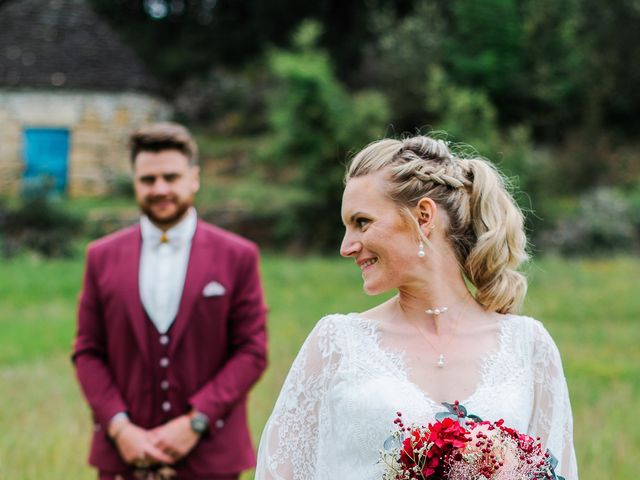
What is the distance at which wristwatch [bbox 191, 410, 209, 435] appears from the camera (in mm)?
4383

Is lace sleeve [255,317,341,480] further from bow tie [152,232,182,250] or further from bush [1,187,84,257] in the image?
bush [1,187,84,257]

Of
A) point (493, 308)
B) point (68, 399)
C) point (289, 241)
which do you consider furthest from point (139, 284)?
point (289, 241)

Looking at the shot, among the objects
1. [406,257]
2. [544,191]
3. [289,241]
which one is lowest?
[289,241]

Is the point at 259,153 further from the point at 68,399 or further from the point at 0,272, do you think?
the point at 68,399

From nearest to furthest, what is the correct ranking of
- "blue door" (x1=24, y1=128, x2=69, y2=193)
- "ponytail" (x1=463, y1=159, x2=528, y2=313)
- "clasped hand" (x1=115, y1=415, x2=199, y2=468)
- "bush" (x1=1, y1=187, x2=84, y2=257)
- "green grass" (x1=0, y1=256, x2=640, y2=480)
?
"ponytail" (x1=463, y1=159, x2=528, y2=313), "clasped hand" (x1=115, y1=415, x2=199, y2=468), "green grass" (x1=0, y1=256, x2=640, y2=480), "bush" (x1=1, y1=187, x2=84, y2=257), "blue door" (x1=24, y1=128, x2=69, y2=193)

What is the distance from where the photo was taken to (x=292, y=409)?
3086 millimetres

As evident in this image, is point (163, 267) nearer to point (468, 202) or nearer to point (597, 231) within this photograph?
point (468, 202)

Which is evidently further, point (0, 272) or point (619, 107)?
point (619, 107)

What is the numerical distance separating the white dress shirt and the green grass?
5.38 feet

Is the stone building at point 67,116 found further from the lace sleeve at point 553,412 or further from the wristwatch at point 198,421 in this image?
the lace sleeve at point 553,412

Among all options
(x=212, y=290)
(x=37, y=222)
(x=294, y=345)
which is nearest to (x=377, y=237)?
(x=212, y=290)

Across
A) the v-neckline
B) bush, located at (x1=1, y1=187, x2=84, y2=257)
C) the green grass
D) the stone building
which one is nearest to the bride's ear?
the v-neckline

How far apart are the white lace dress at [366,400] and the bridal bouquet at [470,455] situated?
1.15ft

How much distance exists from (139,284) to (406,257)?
6.04 ft
